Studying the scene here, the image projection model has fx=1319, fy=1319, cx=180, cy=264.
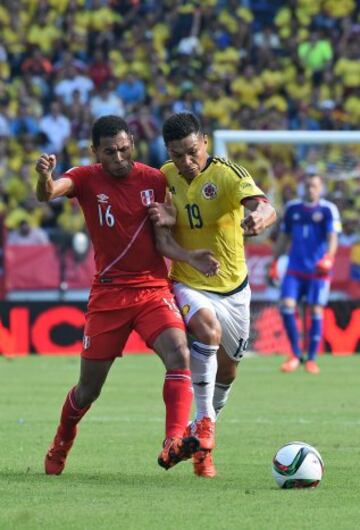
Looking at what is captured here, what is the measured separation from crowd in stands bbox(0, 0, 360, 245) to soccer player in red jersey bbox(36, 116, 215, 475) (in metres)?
14.9

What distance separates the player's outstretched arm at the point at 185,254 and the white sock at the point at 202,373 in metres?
0.50

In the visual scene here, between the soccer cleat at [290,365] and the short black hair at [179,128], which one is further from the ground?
the short black hair at [179,128]

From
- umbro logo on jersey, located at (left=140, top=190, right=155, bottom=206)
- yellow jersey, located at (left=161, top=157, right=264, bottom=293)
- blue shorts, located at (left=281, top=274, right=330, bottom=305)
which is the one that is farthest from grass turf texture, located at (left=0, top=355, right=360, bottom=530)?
umbro logo on jersey, located at (left=140, top=190, right=155, bottom=206)

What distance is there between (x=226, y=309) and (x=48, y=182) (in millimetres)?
1472

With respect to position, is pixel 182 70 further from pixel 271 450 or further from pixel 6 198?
pixel 271 450

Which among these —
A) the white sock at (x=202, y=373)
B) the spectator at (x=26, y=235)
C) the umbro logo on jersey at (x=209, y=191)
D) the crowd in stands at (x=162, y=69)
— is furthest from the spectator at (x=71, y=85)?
the white sock at (x=202, y=373)

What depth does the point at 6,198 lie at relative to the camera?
22.7 meters

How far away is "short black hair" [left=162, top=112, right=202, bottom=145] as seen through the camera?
25.9 feet

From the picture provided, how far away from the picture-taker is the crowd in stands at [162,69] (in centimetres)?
2430

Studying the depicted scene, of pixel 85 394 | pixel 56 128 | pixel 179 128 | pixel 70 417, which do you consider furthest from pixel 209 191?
pixel 56 128

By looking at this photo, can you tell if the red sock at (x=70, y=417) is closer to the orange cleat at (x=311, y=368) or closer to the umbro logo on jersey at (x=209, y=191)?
the umbro logo on jersey at (x=209, y=191)

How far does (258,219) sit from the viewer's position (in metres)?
7.44

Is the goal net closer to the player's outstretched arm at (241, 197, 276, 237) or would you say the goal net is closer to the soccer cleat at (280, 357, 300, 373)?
the soccer cleat at (280, 357, 300, 373)

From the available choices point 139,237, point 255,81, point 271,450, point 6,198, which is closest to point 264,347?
point 6,198
